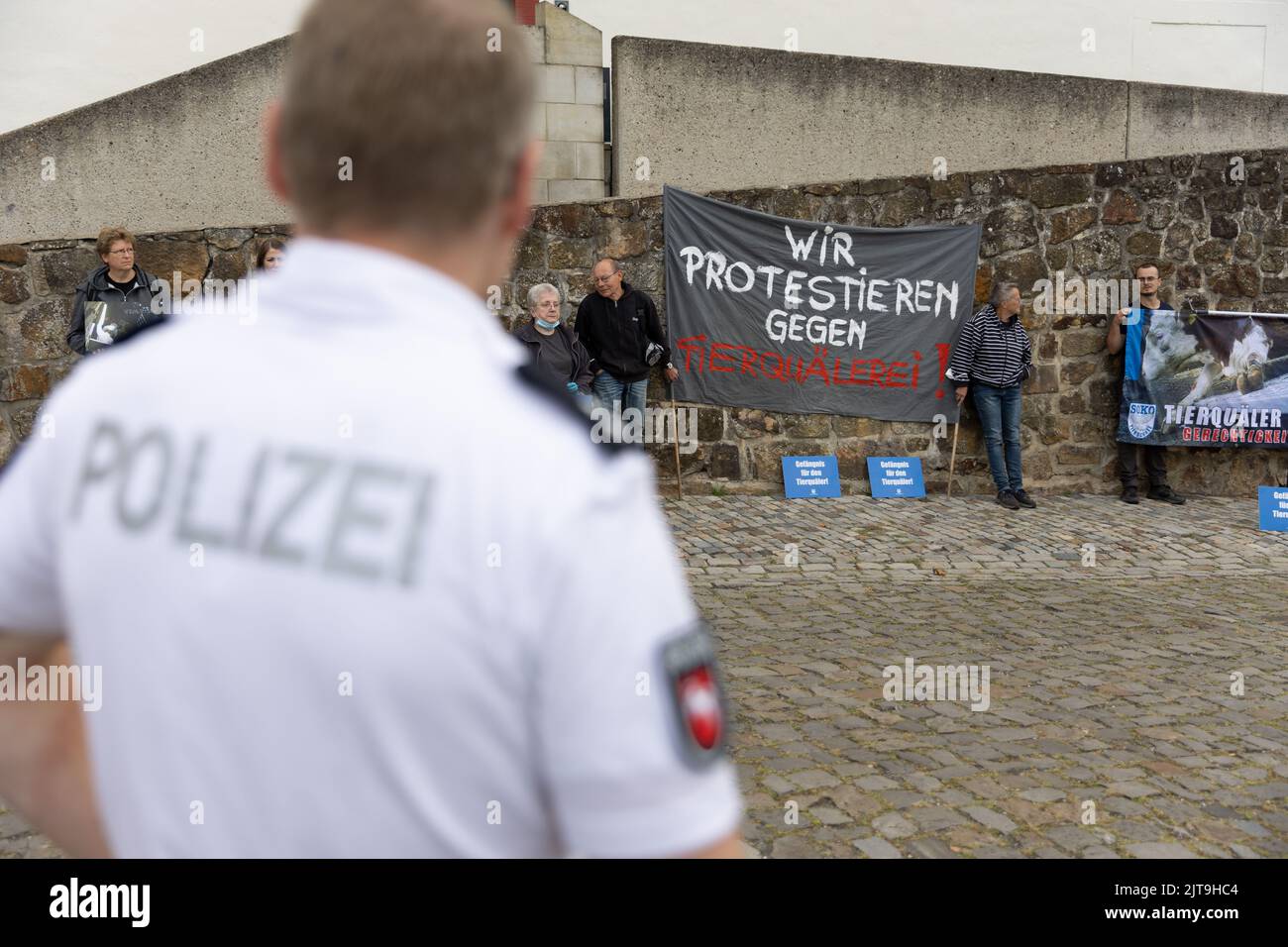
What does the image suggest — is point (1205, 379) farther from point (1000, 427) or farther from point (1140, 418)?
point (1000, 427)

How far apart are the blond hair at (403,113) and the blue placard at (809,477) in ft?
31.2

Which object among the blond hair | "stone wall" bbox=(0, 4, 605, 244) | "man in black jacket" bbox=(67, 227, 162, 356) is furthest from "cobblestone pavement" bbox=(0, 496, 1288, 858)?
"stone wall" bbox=(0, 4, 605, 244)

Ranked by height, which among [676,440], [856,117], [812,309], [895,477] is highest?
[856,117]

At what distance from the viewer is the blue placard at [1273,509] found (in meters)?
10.0

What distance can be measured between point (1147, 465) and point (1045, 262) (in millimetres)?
2059

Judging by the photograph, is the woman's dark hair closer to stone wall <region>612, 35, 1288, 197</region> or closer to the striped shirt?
stone wall <region>612, 35, 1288, 197</region>

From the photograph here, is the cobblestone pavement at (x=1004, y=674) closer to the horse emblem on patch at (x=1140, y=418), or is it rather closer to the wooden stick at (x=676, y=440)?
the wooden stick at (x=676, y=440)

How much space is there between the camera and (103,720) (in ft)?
3.51

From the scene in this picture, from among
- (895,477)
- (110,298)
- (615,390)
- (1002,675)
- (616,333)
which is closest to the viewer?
(1002,675)

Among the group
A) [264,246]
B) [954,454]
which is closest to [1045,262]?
[954,454]

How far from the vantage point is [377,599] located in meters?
0.92

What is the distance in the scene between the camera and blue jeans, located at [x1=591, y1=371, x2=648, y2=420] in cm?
997

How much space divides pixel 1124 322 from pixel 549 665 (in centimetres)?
1092

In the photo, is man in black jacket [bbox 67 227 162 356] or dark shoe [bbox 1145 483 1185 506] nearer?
man in black jacket [bbox 67 227 162 356]
